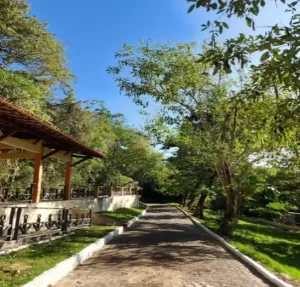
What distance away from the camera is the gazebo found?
9.31 meters

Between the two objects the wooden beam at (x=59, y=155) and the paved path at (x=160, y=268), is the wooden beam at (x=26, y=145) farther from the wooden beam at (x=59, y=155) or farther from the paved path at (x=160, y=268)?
the paved path at (x=160, y=268)

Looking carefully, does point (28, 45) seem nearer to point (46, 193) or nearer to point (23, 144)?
point (23, 144)

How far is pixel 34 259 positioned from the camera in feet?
24.6

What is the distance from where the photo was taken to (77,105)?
2641 cm

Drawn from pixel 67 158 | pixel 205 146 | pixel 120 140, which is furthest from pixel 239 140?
pixel 120 140

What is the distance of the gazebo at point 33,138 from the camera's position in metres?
9.31

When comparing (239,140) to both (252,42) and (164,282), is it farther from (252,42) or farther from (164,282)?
(252,42)

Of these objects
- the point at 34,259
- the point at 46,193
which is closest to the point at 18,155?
the point at 46,193

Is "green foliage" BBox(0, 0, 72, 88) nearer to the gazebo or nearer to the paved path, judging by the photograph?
the gazebo

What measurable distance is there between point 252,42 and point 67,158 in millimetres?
15649

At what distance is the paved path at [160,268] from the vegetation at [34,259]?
51 centimetres

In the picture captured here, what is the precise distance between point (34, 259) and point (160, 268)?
8.61 feet

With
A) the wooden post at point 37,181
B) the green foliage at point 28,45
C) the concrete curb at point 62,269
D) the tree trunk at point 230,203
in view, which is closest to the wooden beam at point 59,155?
the wooden post at point 37,181

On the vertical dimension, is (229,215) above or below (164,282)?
above
